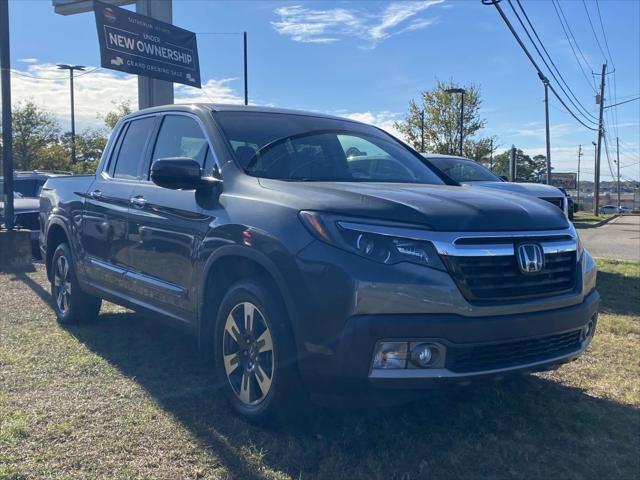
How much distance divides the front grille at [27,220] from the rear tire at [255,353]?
9.61 metres

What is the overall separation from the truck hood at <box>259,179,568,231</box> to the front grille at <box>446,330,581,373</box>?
1.93 ft

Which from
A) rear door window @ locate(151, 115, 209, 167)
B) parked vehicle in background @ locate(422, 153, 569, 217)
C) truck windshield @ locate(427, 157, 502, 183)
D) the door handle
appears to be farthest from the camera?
truck windshield @ locate(427, 157, 502, 183)

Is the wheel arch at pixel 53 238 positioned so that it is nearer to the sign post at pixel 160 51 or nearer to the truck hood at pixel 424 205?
the truck hood at pixel 424 205

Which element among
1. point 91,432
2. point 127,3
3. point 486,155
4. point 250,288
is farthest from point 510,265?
point 486,155

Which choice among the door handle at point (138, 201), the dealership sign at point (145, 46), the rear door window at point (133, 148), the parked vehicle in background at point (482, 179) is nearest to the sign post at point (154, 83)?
the dealership sign at point (145, 46)

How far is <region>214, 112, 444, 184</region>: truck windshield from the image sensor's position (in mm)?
4117

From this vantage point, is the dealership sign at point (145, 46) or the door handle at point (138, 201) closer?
the door handle at point (138, 201)

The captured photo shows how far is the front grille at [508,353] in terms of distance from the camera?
309 centimetres

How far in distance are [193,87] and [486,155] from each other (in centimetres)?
2987

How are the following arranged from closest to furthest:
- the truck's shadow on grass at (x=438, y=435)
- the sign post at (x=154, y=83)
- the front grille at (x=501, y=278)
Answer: the front grille at (x=501, y=278) < the truck's shadow on grass at (x=438, y=435) < the sign post at (x=154, y=83)

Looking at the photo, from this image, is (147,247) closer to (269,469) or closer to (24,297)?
(269,469)

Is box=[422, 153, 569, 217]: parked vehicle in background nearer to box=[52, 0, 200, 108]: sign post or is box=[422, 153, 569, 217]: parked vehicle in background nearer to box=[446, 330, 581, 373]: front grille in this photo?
box=[446, 330, 581, 373]: front grille

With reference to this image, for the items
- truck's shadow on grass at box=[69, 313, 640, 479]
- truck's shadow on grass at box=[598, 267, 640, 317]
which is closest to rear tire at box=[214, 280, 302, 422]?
truck's shadow on grass at box=[69, 313, 640, 479]

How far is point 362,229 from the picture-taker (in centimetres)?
312
